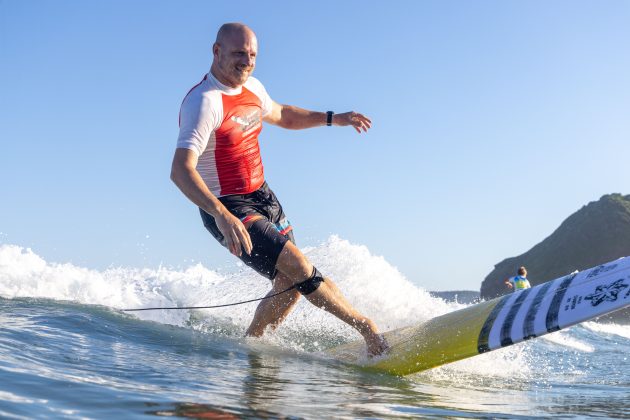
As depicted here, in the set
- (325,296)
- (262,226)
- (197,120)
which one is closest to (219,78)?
(197,120)

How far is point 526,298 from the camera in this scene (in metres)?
4.41

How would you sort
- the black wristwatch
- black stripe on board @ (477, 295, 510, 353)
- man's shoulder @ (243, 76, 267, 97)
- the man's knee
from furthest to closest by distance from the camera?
the black wristwatch, man's shoulder @ (243, 76, 267, 97), the man's knee, black stripe on board @ (477, 295, 510, 353)

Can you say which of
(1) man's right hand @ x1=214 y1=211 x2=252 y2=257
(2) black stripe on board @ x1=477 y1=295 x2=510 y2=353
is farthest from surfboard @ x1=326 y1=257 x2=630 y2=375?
(1) man's right hand @ x1=214 y1=211 x2=252 y2=257

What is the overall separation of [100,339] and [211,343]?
0.71 meters

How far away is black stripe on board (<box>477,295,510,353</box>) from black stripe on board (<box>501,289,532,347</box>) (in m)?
0.10

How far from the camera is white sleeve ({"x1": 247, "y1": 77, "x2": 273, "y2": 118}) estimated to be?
4.82 m

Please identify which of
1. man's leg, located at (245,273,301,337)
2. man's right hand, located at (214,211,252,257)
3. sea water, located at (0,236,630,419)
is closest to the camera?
sea water, located at (0,236,630,419)

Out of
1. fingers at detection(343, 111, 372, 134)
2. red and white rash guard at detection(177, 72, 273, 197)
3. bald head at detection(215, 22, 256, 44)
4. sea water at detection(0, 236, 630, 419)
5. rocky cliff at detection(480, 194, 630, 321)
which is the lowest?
sea water at detection(0, 236, 630, 419)

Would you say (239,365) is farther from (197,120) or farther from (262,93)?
(262,93)

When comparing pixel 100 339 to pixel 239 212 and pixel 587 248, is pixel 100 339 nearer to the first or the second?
pixel 239 212

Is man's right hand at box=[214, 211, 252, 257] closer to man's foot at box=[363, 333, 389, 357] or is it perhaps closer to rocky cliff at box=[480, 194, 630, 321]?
man's foot at box=[363, 333, 389, 357]

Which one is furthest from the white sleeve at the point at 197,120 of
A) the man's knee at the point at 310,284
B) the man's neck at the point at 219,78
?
the man's knee at the point at 310,284

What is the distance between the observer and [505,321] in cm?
423

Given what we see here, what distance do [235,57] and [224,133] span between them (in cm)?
47
